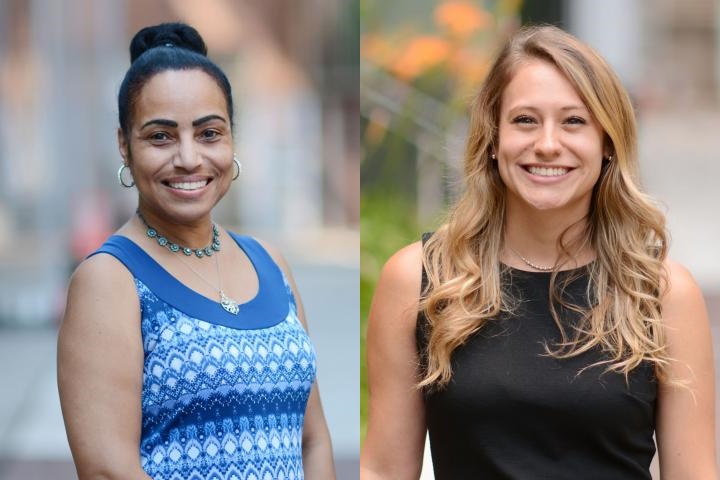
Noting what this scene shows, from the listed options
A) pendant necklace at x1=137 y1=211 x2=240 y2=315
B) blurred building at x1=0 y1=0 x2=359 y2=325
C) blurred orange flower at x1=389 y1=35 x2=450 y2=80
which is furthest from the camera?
blurred building at x1=0 y1=0 x2=359 y2=325

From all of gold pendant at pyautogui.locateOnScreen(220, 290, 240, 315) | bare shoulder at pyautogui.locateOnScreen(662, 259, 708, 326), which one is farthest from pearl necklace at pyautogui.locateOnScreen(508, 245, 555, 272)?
gold pendant at pyautogui.locateOnScreen(220, 290, 240, 315)

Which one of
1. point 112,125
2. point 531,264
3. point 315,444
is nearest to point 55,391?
point 112,125

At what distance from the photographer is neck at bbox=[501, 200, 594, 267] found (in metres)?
2.64

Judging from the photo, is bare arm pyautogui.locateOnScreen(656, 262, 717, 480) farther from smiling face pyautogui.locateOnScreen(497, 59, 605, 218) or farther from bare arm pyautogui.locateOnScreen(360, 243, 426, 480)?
bare arm pyautogui.locateOnScreen(360, 243, 426, 480)

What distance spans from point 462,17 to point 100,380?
319 cm

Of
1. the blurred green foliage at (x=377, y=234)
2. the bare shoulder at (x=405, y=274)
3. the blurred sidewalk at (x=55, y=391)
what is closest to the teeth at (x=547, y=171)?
the bare shoulder at (x=405, y=274)

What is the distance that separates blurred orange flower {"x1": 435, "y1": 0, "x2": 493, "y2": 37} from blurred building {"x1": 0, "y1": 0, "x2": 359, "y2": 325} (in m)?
1.23

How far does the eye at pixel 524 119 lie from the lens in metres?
2.54

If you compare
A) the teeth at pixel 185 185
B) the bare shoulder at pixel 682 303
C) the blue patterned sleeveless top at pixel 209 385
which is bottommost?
the blue patterned sleeveless top at pixel 209 385

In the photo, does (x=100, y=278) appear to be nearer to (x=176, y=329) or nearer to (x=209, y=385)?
(x=176, y=329)

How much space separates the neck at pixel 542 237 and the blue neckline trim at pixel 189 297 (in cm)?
A: 55

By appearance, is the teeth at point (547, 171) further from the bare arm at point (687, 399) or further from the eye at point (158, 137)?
the eye at point (158, 137)

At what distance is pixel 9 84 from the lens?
12.0 m

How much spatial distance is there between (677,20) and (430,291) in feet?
35.8
